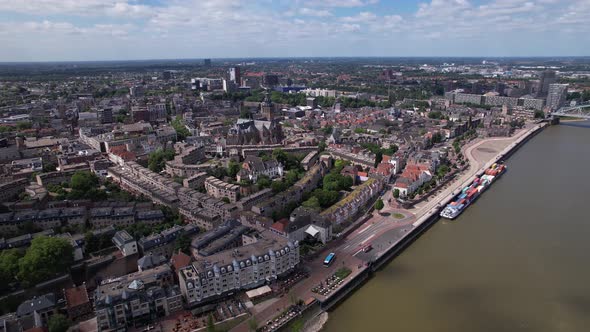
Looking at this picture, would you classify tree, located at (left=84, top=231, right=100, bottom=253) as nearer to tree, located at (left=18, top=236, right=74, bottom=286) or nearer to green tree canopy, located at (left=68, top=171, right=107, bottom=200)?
tree, located at (left=18, top=236, right=74, bottom=286)

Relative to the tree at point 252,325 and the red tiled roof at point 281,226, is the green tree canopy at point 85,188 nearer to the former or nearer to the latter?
the red tiled roof at point 281,226

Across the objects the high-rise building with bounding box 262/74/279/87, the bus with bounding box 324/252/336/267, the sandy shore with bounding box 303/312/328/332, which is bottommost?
the sandy shore with bounding box 303/312/328/332

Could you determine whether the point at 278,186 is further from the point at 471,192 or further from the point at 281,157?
the point at 471,192

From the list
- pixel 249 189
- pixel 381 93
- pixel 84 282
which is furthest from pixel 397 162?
pixel 381 93

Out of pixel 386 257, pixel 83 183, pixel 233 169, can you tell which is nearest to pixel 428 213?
pixel 386 257

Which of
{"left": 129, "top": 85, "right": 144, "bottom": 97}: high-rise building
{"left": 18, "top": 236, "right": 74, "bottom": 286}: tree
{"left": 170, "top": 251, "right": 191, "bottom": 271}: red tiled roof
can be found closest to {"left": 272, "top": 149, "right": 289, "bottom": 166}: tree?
{"left": 170, "top": 251, "right": 191, "bottom": 271}: red tiled roof

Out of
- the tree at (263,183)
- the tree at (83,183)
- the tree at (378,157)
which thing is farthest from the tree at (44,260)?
the tree at (378,157)
